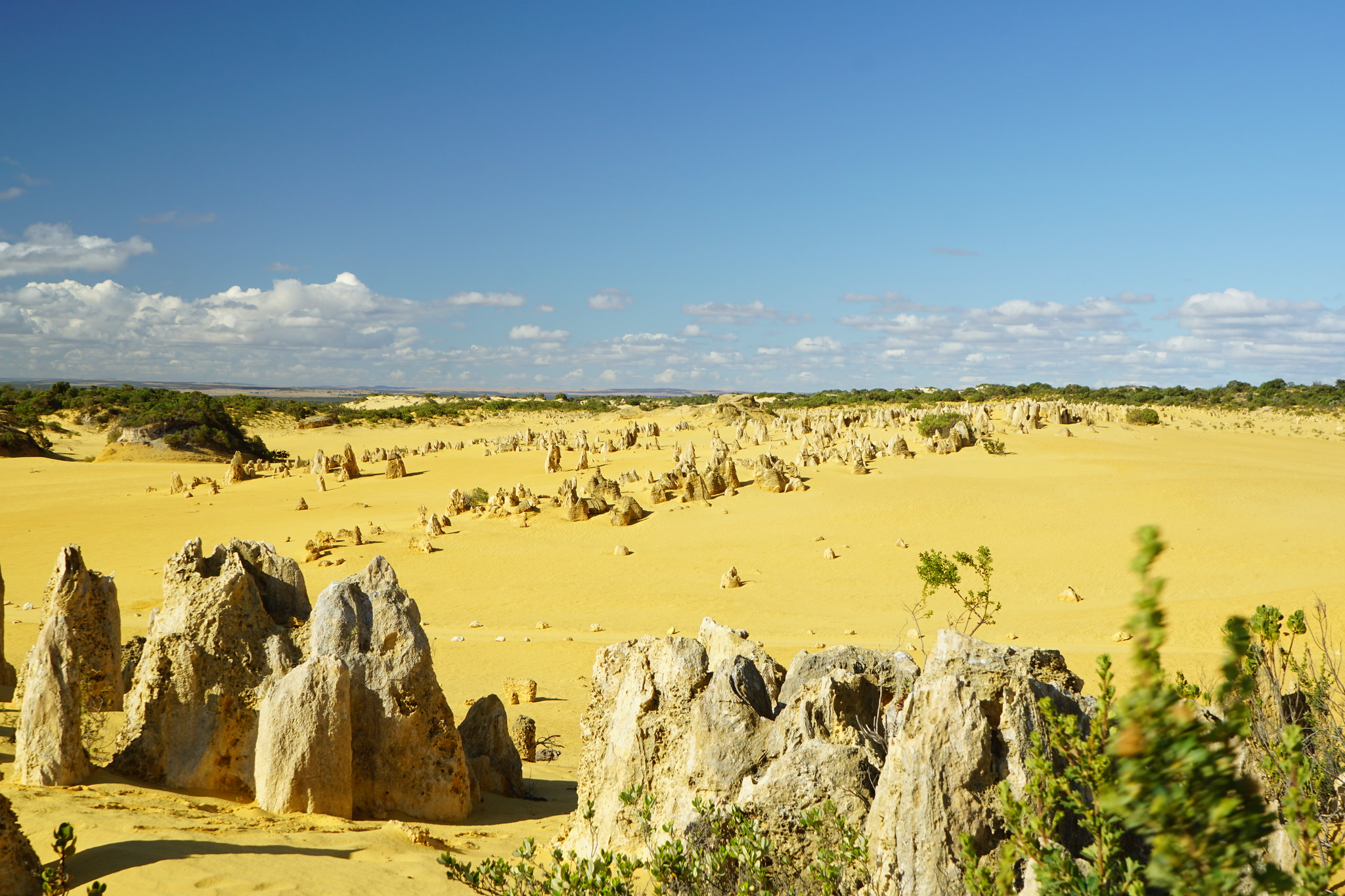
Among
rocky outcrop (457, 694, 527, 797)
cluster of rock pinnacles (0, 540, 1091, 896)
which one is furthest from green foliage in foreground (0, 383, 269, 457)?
rocky outcrop (457, 694, 527, 797)

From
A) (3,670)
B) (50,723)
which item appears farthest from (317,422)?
(50,723)

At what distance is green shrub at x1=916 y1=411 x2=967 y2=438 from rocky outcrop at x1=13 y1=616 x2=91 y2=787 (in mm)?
30768

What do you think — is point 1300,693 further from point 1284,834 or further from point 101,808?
point 101,808

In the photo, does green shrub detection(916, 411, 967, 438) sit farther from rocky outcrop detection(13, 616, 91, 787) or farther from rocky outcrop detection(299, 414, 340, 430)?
rocky outcrop detection(299, 414, 340, 430)

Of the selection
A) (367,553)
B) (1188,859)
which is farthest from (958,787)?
(367,553)

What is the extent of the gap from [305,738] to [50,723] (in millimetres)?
2078

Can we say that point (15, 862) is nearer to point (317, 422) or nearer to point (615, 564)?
point (615, 564)

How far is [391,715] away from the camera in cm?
731

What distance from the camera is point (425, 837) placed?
647 cm

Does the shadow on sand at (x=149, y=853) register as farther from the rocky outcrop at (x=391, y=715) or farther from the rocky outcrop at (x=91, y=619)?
the rocky outcrop at (x=91, y=619)

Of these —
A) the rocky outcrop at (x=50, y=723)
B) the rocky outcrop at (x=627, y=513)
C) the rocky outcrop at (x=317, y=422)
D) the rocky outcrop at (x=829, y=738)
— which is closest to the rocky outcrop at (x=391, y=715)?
the rocky outcrop at (x=829, y=738)

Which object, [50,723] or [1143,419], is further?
[1143,419]

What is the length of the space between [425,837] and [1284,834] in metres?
5.55

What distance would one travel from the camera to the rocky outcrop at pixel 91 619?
7758mm
